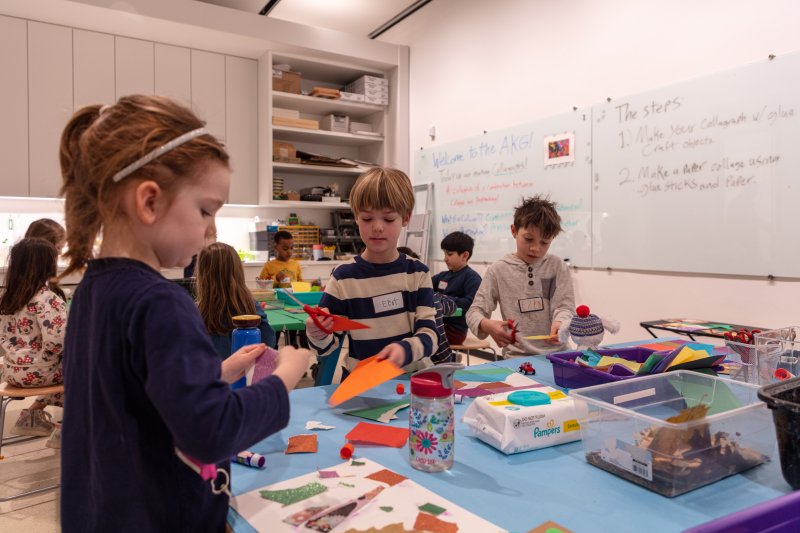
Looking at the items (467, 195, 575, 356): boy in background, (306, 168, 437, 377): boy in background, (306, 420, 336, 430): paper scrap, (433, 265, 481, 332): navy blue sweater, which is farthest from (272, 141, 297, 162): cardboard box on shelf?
(306, 420, 336, 430): paper scrap

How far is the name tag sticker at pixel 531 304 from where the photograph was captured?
217cm

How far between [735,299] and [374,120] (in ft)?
13.0

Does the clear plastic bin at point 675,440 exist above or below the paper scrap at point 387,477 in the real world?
above

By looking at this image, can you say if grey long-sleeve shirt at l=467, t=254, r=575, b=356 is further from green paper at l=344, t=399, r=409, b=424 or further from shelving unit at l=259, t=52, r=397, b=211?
shelving unit at l=259, t=52, r=397, b=211

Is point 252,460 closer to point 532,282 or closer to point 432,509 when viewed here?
point 432,509

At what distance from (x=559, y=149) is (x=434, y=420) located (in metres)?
3.20

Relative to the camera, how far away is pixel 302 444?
1.00 metres

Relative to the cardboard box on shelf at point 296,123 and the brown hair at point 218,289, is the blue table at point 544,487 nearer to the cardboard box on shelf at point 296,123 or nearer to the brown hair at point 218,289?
the brown hair at point 218,289

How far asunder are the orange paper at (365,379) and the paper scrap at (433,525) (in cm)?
22

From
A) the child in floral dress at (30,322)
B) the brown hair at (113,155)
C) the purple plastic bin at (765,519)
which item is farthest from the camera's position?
the child in floral dress at (30,322)

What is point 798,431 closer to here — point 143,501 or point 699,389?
point 699,389

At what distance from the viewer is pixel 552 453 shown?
0.97m

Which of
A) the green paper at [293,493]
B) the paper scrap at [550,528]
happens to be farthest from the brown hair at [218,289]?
the paper scrap at [550,528]

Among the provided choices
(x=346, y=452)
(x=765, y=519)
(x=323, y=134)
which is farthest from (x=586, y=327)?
(x=323, y=134)
